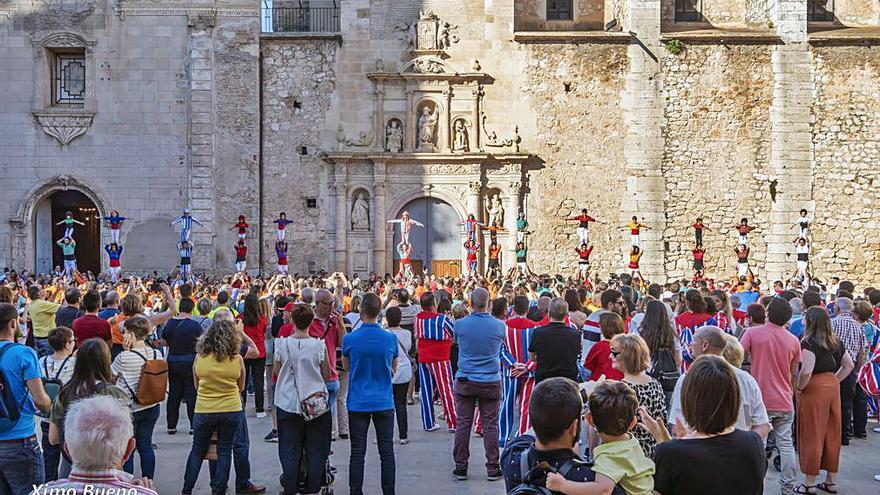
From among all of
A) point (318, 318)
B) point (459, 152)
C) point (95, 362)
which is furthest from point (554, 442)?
point (459, 152)

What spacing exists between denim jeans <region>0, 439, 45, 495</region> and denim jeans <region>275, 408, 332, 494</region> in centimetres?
190

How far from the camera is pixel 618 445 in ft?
12.1

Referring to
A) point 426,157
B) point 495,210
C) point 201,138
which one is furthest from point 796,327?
point 201,138

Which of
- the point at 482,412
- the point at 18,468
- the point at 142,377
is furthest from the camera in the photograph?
the point at 482,412

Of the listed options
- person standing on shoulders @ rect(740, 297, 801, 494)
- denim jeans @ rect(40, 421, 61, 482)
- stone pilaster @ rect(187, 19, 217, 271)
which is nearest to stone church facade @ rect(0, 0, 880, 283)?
stone pilaster @ rect(187, 19, 217, 271)

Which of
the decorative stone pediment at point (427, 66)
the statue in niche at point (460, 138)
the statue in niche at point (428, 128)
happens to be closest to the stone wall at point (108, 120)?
the decorative stone pediment at point (427, 66)

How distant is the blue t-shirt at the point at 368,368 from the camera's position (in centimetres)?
672

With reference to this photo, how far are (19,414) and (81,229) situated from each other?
68.5 ft

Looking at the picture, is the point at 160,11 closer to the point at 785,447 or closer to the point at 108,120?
the point at 108,120

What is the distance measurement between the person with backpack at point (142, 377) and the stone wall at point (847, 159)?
21085 millimetres

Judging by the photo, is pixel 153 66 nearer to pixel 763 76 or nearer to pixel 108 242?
pixel 108 242

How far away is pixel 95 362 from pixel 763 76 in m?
21.9

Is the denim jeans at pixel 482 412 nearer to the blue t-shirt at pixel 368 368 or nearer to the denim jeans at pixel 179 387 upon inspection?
the blue t-shirt at pixel 368 368

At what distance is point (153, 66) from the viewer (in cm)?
2297
